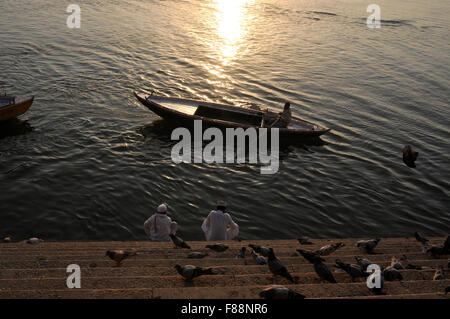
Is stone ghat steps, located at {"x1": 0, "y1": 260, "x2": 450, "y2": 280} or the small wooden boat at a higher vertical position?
the small wooden boat

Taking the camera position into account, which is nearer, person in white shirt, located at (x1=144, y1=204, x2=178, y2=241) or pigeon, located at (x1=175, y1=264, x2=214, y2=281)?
pigeon, located at (x1=175, y1=264, x2=214, y2=281)

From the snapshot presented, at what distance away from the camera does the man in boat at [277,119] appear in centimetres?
2189

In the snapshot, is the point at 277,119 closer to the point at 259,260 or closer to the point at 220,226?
the point at 220,226

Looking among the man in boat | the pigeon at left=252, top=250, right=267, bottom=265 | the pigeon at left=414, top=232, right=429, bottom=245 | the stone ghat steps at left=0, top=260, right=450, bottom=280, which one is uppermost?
the man in boat

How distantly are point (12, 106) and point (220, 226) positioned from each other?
52.0 feet

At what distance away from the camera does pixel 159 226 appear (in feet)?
35.0

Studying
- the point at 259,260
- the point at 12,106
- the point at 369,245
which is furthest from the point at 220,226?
the point at 12,106

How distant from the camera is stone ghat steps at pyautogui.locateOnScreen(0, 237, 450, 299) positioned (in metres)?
6.63

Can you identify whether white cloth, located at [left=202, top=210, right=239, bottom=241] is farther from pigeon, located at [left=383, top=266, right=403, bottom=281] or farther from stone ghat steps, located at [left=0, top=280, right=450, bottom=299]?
pigeon, located at [left=383, top=266, right=403, bottom=281]

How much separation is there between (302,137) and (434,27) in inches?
2162

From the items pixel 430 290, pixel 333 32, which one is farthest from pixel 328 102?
pixel 333 32

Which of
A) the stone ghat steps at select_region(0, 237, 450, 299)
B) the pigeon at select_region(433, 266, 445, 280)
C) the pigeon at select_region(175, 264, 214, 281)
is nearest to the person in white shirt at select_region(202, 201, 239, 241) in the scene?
the stone ghat steps at select_region(0, 237, 450, 299)

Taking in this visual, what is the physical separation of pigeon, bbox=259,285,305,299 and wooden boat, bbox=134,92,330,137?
617 inches

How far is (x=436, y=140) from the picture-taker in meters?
24.8
